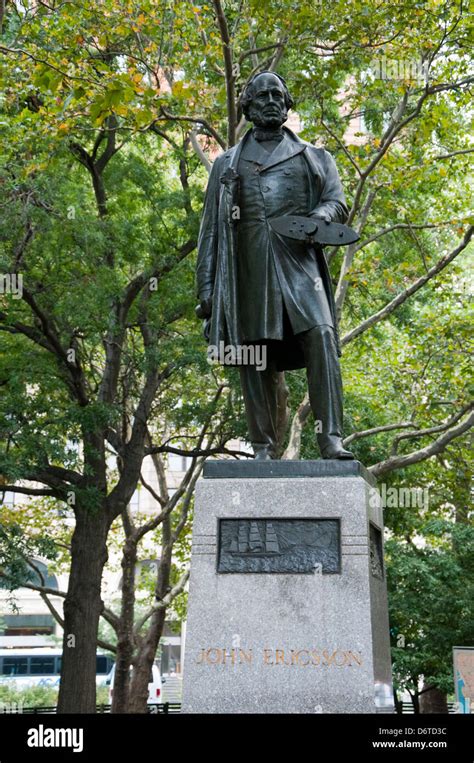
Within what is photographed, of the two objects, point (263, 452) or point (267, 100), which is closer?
point (263, 452)

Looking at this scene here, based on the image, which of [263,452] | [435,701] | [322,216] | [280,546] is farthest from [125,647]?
[322,216]

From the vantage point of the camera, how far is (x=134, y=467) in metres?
17.7

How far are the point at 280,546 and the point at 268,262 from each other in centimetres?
213

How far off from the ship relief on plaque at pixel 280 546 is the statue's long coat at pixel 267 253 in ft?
4.65

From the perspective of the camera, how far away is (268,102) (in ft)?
24.6

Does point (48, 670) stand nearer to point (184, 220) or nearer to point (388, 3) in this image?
point (184, 220)

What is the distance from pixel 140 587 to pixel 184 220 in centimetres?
1347

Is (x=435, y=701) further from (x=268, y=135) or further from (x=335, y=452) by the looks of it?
(x=268, y=135)

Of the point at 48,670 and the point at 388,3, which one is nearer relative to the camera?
the point at 388,3

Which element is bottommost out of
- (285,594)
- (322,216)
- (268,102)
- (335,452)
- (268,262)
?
(285,594)

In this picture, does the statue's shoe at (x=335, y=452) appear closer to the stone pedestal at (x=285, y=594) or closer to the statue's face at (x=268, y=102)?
the stone pedestal at (x=285, y=594)

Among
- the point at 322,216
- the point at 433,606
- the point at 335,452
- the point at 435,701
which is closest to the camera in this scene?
the point at 335,452

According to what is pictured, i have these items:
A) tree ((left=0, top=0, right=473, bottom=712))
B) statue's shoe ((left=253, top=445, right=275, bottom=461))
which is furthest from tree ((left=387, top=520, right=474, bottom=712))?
statue's shoe ((left=253, top=445, right=275, bottom=461))

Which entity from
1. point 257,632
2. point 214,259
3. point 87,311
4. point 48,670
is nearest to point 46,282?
point 87,311
